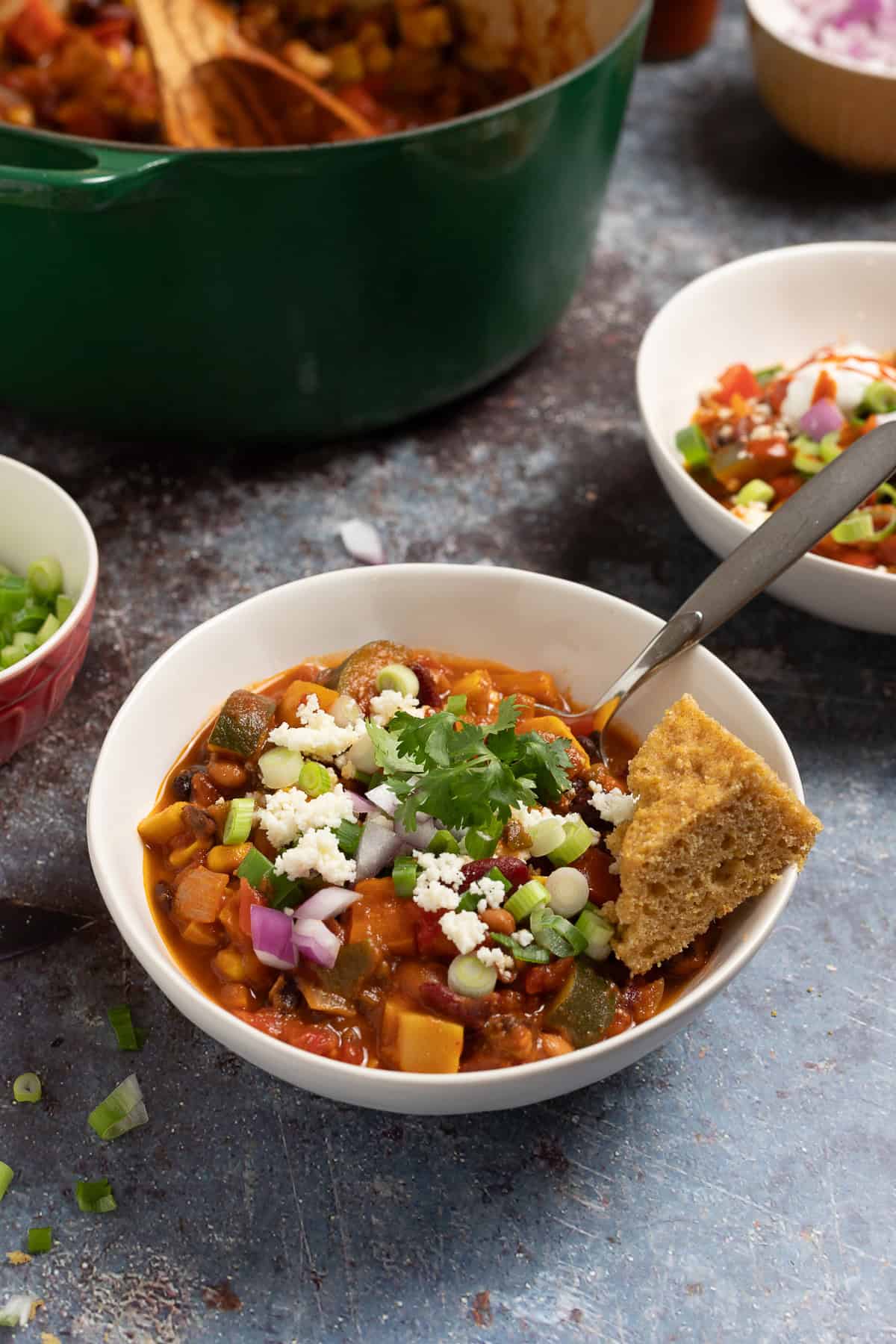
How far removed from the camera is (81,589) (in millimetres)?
2162

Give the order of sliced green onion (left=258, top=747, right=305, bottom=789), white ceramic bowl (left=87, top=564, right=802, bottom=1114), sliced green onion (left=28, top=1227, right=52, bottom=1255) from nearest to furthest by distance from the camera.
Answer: white ceramic bowl (left=87, top=564, right=802, bottom=1114), sliced green onion (left=28, top=1227, right=52, bottom=1255), sliced green onion (left=258, top=747, right=305, bottom=789)

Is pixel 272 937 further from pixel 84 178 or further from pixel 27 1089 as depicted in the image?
pixel 84 178

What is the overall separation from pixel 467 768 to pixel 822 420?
1181mm

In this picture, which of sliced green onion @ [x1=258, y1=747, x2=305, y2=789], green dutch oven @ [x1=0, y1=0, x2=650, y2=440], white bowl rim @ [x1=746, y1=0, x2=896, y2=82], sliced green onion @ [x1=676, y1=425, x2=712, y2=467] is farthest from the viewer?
white bowl rim @ [x1=746, y1=0, x2=896, y2=82]

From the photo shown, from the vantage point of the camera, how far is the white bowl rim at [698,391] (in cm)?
214

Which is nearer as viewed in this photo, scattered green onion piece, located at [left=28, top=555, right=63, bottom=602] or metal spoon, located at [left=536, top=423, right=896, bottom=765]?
metal spoon, located at [left=536, top=423, right=896, bottom=765]

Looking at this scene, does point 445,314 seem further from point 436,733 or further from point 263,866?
point 263,866

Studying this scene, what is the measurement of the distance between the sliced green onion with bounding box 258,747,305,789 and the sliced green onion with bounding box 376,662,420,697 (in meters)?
0.18

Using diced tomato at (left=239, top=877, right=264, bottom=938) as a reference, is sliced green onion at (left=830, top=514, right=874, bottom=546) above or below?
above

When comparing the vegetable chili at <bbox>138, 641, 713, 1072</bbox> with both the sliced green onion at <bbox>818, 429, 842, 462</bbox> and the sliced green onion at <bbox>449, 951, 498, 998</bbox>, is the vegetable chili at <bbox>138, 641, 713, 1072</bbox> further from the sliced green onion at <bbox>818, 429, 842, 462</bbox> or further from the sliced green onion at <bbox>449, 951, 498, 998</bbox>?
the sliced green onion at <bbox>818, 429, 842, 462</bbox>

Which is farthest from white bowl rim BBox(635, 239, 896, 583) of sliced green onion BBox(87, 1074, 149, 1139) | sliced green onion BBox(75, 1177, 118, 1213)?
sliced green onion BBox(75, 1177, 118, 1213)

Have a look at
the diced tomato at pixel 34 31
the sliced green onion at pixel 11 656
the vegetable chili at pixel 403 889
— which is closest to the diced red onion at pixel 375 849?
the vegetable chili at pixel 403 889

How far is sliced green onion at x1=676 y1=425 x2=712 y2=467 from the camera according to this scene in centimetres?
251

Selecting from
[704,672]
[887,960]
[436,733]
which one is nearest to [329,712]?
[436,733]
